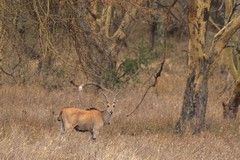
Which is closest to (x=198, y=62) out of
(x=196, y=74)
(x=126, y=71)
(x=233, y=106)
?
(x=196, y=74)

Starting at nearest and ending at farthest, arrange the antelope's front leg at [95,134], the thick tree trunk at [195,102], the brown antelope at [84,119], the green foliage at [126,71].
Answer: the antelope's front leg at [95,134]
the brown antelope at [84,119]
the thick tree trunk at [195,102]
the green foliage at [126,71]

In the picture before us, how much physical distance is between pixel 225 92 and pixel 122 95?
17.0 ft

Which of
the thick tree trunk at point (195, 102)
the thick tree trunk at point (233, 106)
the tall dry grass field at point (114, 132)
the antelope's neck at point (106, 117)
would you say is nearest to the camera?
the tall dry grass field at point (114, 132)

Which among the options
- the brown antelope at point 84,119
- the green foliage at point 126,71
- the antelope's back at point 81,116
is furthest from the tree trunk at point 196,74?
the green foliage at point 126,71

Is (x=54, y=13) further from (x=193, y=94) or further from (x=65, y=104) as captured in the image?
(x=65, y=104)

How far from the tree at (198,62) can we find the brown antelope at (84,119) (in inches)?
68.9

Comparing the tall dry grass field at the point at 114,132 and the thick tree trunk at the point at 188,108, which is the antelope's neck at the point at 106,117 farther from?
the thick tree trunk at the point at 188,108

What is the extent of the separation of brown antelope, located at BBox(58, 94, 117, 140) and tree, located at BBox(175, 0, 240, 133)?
175 centimetres

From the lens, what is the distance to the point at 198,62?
1261 centimetres

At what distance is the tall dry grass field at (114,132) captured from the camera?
28.0 ft

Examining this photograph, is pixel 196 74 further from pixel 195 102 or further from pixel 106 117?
pixel 106 117

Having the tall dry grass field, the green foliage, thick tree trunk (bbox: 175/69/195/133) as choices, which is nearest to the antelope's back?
the tall dry grass field

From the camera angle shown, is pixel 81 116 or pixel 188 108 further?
pixel 188 108

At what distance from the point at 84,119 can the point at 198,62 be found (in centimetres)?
294
